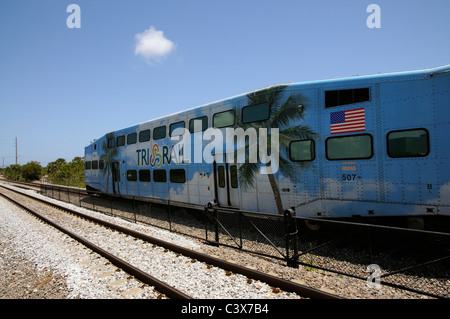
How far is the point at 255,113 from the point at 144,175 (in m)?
7.86

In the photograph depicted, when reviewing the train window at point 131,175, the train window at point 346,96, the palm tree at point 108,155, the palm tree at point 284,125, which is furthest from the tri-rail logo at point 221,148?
the palm tree at point 108,155

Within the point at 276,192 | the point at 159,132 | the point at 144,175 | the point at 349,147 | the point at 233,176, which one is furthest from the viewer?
the point at 144,175

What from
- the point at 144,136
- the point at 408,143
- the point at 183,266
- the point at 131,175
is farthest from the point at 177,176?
the point at 408,143

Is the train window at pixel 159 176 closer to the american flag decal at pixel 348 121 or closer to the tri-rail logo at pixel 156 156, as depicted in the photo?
the tri-rail logo at pixel 156 156

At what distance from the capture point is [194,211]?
38.1 feet

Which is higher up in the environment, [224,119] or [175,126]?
[175,126]

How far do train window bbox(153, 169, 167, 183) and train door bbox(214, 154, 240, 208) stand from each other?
3610 mm

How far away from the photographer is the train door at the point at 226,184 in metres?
9.12

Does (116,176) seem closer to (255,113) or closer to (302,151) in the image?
(255,113)

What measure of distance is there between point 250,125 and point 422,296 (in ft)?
19.9

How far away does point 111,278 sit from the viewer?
224 inches
